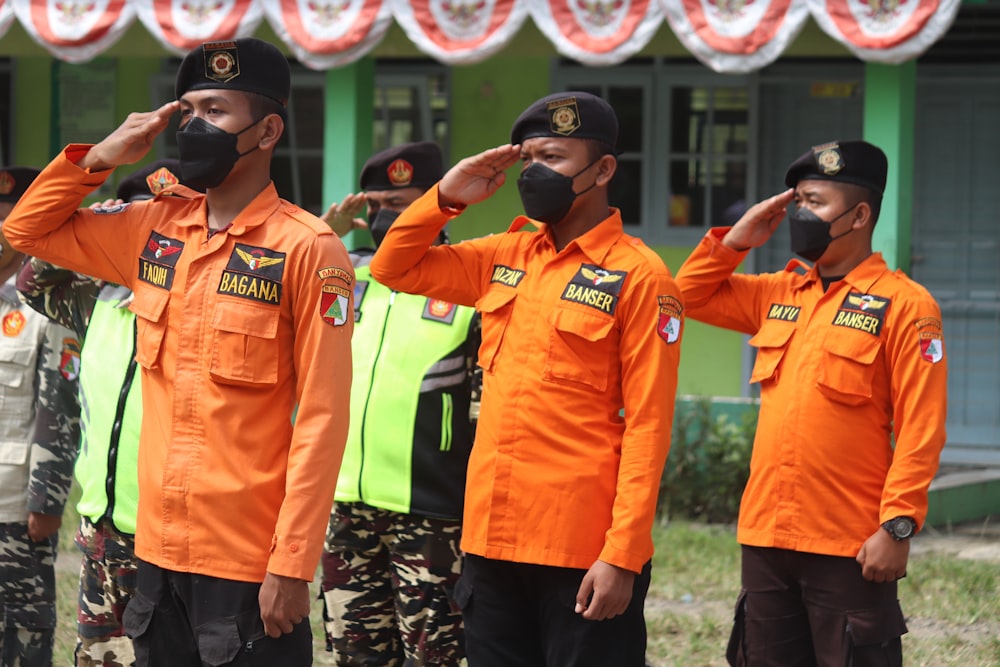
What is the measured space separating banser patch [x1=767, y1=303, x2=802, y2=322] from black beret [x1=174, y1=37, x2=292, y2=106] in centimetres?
183

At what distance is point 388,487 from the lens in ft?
13.5

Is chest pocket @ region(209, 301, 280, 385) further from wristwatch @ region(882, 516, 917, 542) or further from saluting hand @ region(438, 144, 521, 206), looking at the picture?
wristwatch @ region(882, 516, 917, 542)

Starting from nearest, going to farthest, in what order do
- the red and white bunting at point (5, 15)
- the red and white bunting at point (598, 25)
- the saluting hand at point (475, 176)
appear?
the saluting hand at point (475, 176)
the red and white bunting at point (598, 25)
the red and white bunting at point (5, 15)

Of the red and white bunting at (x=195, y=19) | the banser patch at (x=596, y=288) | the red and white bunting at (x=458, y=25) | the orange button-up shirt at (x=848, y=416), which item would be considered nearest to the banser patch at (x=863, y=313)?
the orange button-up shirt at (x=848, y=416)

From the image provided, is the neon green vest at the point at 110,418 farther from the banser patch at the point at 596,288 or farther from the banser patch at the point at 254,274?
the banser patch at the point at 596,288

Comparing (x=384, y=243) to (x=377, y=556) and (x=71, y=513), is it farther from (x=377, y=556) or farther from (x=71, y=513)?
(x=71, y=513)

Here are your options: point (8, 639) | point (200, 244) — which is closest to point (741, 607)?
point (200, 244)

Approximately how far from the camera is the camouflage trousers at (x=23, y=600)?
4.42 m

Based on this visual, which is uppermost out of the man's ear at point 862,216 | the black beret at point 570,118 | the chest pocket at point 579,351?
the black beret at point 570,118

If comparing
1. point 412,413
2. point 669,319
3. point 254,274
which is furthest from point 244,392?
point 412,413

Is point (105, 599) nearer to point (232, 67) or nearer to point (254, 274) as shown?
point (254, 274)

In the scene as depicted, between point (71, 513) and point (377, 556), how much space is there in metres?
4.63

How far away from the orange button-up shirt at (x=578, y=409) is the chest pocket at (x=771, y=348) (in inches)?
29.1

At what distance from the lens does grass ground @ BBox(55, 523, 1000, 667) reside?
559 centimetres
